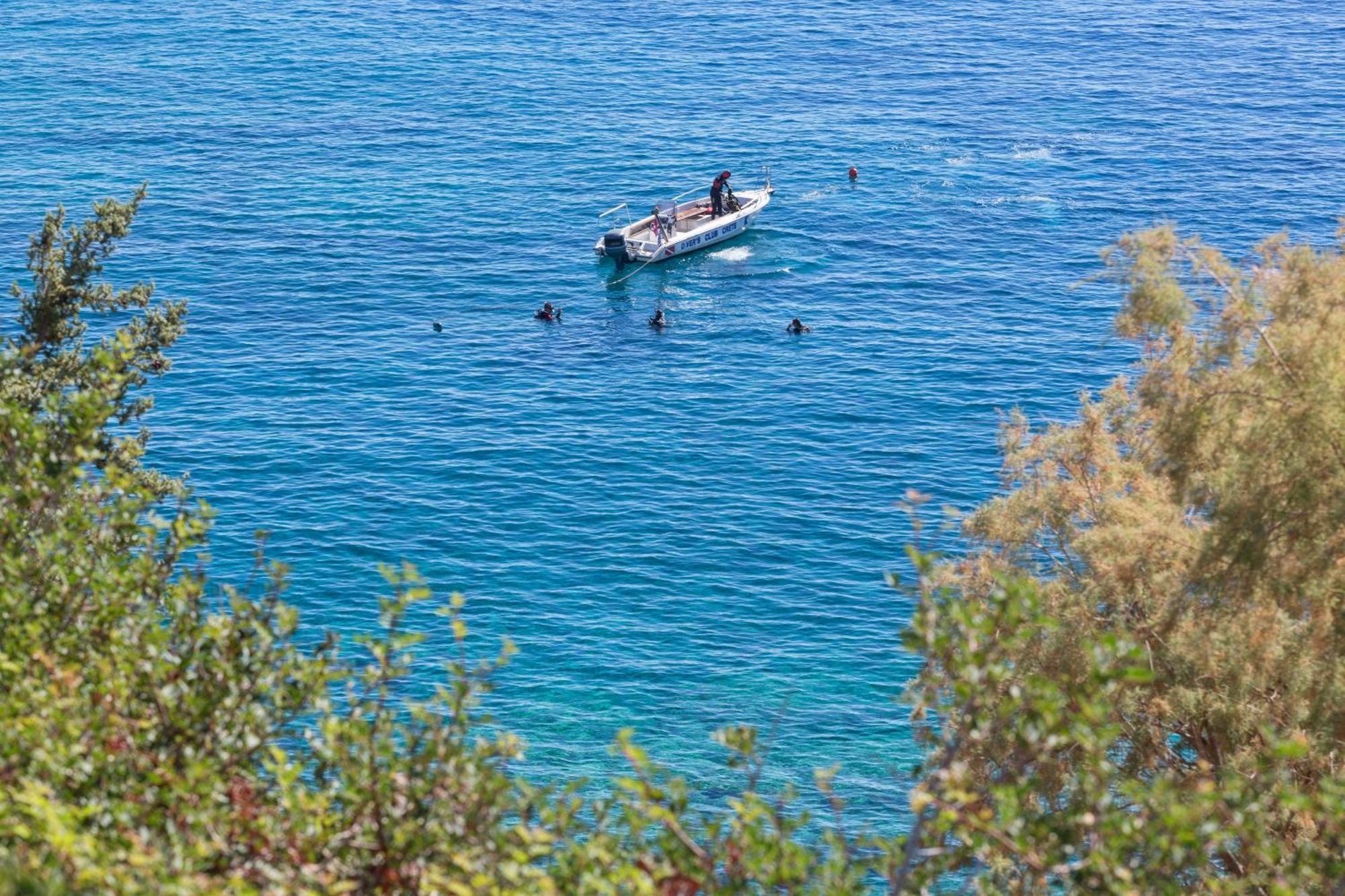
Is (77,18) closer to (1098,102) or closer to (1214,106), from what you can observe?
(1098,102)

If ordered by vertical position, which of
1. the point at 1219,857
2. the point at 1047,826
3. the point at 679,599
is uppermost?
the point at 1047,826

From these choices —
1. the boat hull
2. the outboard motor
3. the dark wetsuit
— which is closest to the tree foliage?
the outboard motor

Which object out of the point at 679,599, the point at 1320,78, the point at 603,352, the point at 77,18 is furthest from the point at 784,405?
the point at 77,18

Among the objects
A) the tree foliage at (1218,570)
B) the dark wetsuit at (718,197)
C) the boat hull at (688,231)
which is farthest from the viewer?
the dark wetsuit at (718,197)

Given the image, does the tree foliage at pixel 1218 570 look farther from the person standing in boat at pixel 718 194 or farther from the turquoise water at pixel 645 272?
the person standing in boat at pixel 718 194

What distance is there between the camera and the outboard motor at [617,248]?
219ft

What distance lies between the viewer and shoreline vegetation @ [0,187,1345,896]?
12.7 m

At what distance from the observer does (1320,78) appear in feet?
307

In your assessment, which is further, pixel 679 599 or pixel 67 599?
pixel 679 599

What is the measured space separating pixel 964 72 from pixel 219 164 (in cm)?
4578

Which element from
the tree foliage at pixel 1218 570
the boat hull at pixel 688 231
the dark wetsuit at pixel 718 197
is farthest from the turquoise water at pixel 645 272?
the tree foliage at pixel 1218 570

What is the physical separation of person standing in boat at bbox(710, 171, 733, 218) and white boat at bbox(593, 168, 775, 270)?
0.83 feet

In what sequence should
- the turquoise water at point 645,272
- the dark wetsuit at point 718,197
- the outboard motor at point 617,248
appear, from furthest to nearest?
the dark wetsuit at point 718,197, the outboard motor at point 617,248, the turquoise water at point 645,272

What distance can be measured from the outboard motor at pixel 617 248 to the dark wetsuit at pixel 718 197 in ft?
16.9
